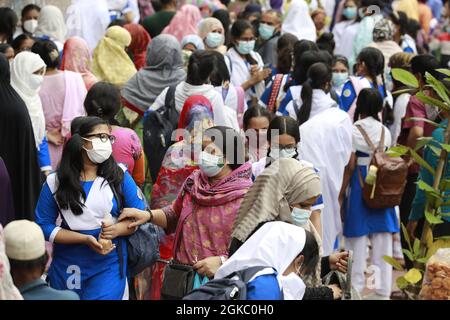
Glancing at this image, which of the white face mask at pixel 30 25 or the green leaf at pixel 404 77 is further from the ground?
the green leaf at pixel 404 77

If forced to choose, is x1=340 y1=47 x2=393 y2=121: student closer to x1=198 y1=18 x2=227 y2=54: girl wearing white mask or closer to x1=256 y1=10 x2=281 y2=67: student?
x1=198 y1=18 x2=227 y2=54: girl wearing white mask

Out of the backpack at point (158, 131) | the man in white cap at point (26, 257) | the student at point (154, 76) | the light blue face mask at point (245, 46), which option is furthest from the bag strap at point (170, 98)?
the man in white cap at point (26, 257)

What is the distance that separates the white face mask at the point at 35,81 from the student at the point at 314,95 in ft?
6.65

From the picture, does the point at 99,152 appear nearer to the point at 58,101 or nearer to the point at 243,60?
the point at 58,101

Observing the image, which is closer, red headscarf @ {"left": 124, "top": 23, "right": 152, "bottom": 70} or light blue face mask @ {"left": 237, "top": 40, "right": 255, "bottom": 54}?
light blue face mask @ {"left": 237, "top": 40, "right": 255, "bottom": 54}

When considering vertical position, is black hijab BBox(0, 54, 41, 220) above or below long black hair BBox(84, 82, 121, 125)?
below

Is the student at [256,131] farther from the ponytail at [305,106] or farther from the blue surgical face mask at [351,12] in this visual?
the blue surgical face mask at [351,12]

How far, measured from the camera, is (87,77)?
941 centimetres

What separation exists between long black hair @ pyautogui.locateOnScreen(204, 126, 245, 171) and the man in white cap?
1637 mm

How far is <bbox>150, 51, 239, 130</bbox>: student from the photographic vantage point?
27.3 feet

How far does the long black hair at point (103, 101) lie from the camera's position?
23.9ft

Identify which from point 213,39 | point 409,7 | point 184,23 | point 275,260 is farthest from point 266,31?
point 275,260

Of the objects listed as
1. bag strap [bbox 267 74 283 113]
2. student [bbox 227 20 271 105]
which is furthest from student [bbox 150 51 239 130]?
student [bbox 227 20 271 105]
